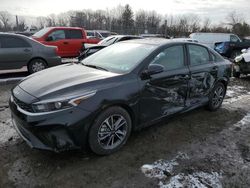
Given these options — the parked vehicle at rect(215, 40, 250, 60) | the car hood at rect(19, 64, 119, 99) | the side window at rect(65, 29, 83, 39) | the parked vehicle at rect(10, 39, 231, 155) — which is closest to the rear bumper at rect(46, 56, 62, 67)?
the side window at rect(65, 29, 83, 39)

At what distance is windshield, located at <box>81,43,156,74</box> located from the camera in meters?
3.72

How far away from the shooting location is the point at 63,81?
130 inches

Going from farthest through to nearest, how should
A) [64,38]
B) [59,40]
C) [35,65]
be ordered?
[64,38]
[59,40]
[35,65]

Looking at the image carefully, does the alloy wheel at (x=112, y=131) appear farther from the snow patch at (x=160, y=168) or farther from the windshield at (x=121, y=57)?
the windshield at (x=121, y=57)

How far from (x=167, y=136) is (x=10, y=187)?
240 centimetres

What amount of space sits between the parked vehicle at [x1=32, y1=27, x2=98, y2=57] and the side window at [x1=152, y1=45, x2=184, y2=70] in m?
8.36

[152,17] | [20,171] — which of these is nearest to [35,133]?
[20,171]

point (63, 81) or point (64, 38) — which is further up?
point (64, 38)

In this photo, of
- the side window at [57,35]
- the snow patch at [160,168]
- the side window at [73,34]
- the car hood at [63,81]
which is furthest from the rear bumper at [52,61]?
the snow patch at [160,168]

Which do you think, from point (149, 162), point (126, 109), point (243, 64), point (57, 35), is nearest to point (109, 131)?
point (126, 109)

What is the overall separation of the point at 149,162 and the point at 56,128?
4.24ft

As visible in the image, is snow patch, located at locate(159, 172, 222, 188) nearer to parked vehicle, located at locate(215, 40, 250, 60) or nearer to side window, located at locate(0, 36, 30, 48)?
side window, located at locate(0, 36, 30, 48)

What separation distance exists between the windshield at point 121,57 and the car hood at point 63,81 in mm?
227

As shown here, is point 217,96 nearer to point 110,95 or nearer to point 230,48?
point 110,95
